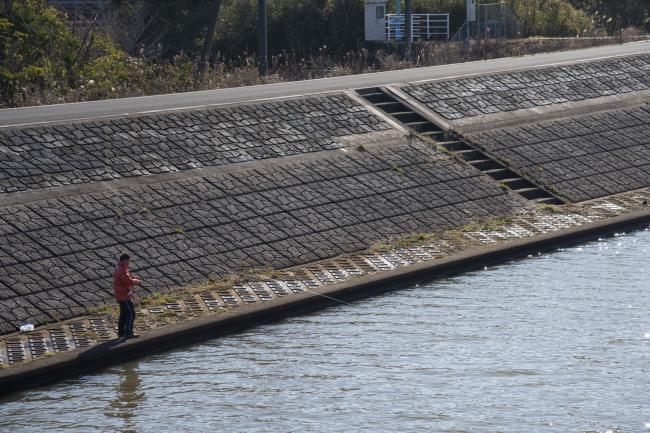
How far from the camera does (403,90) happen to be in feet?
98.7

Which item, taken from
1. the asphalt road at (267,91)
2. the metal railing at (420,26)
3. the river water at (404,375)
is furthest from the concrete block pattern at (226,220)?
the metal railing at (420,26)

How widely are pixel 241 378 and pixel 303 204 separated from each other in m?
7.95

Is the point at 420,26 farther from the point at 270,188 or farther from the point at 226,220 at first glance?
the point at 226,220

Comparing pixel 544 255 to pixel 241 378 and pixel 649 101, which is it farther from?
pixel 649 101

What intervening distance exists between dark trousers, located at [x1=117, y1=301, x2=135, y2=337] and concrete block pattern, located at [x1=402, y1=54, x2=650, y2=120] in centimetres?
1401

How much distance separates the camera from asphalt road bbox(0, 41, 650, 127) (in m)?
25.6

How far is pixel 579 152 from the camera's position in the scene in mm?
28875

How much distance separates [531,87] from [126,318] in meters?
18.3

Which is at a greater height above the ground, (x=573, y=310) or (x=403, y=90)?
(x=403, y=90)

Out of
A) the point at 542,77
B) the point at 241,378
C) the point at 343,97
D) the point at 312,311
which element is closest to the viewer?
the point at 241,378

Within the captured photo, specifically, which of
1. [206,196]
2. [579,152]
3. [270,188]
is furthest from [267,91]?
[206,196]

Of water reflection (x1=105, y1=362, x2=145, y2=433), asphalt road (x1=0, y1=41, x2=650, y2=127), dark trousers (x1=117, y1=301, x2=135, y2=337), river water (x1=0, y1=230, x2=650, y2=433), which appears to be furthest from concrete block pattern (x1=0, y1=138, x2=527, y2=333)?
asphalt road (x1=0, y1=41, x2=650, y2=127)

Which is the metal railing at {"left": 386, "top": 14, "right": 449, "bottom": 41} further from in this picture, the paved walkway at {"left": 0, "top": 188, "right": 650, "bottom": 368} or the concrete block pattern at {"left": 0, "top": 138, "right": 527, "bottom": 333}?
the paved walkway at {"left": 0, "top": 188, "right": 650, "bottom": 368}

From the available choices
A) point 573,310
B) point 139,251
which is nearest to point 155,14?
point 139,251
